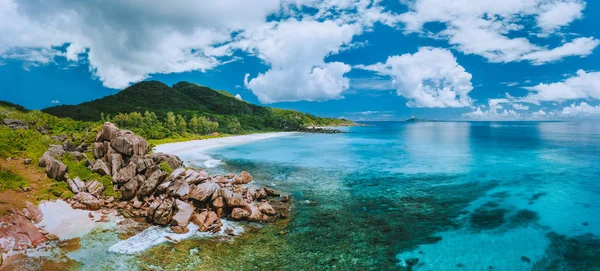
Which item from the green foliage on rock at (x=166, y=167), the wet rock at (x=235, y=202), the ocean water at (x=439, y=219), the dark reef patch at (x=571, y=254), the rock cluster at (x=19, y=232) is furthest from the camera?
the green foliage on rock at (x=166, y=167)

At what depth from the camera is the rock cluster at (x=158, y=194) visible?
27.6 meters

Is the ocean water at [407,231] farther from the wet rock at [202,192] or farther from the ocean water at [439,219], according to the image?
the wet rock at [202,192]

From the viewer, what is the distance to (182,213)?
27438mm

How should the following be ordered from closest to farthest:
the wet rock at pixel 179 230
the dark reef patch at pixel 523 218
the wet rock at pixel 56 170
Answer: the wet rock at pixel 179 230 < the dark reef patch at pixel 523 218 < the wet rock at pixel 56 170

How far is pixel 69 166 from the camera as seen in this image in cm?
3450

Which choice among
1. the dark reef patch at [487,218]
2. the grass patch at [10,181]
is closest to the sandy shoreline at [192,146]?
the grass patch at [10,181]

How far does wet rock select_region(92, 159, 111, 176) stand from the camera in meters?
34.7

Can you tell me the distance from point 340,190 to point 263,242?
64.3ft

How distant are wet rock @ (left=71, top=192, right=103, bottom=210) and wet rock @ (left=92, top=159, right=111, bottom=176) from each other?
4950 millimetres

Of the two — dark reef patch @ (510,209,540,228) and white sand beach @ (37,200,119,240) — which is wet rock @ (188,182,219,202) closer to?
white sand beach @ (37,200,119,240)

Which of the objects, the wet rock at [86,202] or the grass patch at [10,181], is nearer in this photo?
the grass patch at [10,181]

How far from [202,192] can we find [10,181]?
1827cm

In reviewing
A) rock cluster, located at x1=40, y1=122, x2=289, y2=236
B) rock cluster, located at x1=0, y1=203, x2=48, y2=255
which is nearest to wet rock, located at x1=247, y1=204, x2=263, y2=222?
rock cluster, located at x1=40, y1=122, x2=289, y2=236

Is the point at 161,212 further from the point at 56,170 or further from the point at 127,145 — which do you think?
the point at 56,170
